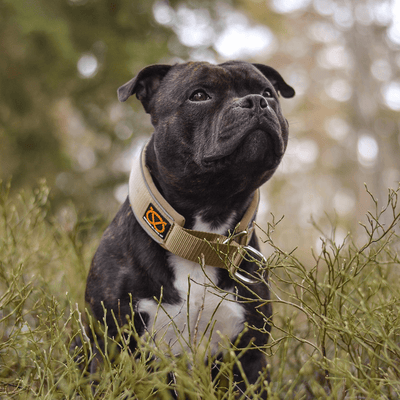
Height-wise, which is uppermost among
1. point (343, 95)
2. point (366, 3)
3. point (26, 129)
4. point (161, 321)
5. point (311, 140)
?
point (161, 321)

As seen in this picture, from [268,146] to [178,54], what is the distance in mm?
7369

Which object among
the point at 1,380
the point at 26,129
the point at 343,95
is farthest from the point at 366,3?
the point at 1,380

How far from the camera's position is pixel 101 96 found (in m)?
8.91

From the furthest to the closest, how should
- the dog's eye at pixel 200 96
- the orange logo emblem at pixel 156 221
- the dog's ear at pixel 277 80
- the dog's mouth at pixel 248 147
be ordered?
the dog's ear at pixel 277 80 → the dog's eye at pixel 200 96 → the orange logo emblem at pixel 156 221 → the dog's mouth at pixel 248 147

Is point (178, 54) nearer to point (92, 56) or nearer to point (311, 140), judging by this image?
point (92, 56)

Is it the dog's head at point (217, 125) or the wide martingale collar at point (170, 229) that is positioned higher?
the dog's head at point (217, 125)

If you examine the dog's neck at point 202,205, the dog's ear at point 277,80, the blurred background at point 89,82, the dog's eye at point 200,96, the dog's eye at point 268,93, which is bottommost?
the blurred background at point 89,82

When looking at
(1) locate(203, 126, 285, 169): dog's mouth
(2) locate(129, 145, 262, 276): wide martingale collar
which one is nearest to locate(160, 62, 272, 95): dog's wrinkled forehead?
(1) locate(203, 126, 285, 169): dog's mouth

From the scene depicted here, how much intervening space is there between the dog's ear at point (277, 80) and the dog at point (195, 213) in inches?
16.0

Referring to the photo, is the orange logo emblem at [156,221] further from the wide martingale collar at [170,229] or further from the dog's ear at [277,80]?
the dog's ear at [277,80]

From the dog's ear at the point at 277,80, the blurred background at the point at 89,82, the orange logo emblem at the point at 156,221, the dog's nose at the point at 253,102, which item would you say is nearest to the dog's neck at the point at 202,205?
the orange logo emblem at the point at 156,221

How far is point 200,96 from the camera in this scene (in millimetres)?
2381

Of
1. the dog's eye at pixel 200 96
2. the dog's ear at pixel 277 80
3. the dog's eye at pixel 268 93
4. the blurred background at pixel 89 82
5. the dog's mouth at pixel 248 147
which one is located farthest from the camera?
the blurred background at pixel 89 82

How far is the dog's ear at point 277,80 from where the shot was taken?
2917 millimetres
